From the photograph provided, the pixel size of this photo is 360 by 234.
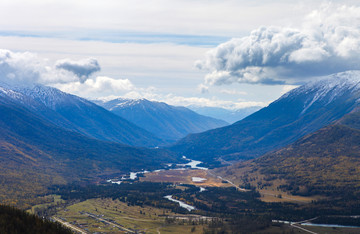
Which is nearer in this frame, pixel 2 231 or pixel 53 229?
pixel 2 231

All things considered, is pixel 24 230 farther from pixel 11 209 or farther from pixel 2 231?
pixel 11 209

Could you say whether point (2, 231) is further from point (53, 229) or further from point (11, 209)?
point (11, 209)

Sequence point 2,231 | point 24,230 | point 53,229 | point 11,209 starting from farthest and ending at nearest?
point 11,209, point 53,229, point 24,230, point 2,231

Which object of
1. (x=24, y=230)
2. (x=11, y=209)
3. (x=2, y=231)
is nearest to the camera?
(x=2, y=231)

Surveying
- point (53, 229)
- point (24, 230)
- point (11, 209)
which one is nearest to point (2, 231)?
point (24, 230)

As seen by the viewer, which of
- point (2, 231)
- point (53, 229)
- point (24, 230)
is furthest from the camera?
point (53, 229)

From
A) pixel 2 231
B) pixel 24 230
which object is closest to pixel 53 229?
pixel 24 230

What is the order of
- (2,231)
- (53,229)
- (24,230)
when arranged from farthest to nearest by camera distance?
(53,229) < (24,230) < (2,231)

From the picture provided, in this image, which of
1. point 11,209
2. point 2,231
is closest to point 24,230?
point 2,231
